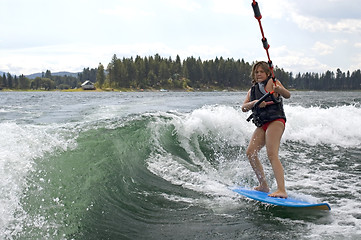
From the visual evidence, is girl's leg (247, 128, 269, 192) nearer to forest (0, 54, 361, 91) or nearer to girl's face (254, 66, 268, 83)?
girl's face (254, 66, 268, 83)

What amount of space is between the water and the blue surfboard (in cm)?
9

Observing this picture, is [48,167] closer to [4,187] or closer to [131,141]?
[4,187]

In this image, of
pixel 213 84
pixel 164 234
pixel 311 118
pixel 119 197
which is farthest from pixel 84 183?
pixel 213 84

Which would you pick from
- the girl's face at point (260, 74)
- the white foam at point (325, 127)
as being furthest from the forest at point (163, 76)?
the girl's face at point (260, 74)

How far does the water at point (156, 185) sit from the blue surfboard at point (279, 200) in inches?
3.7

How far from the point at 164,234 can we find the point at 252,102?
262cm

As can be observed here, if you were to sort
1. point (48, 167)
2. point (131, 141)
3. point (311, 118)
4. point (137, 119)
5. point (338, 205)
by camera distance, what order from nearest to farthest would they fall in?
point (338, 205)
point (48, 167)
point (131, 141)
point (137, 119)
point (311, 118)

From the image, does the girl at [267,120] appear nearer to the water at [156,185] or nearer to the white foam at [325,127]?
the water at [156,185]

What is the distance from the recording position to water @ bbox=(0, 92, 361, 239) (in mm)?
3965

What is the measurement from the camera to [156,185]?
589cm

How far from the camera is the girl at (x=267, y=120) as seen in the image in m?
A: 5.16

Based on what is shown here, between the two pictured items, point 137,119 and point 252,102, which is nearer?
point 252,102

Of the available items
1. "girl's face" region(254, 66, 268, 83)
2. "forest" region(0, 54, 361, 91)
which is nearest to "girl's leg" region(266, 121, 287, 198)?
"girl's face" region(254, 66, 268, 83)

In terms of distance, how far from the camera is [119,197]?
16.7 ft
